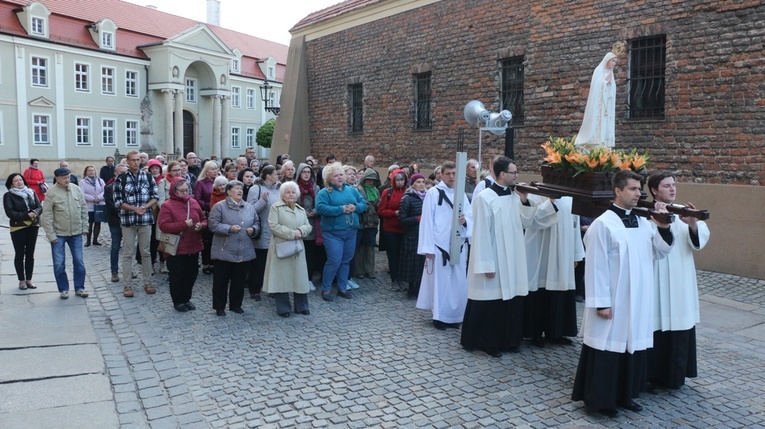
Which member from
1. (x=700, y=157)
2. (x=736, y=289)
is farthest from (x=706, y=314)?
(x=700, y=157)

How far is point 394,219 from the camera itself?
31.0 ft

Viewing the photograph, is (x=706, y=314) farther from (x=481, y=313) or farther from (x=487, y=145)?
(x=487, y=145)

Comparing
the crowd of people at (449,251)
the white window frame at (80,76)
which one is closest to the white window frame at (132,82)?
the white window frame at (80,76)

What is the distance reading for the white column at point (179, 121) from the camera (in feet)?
142

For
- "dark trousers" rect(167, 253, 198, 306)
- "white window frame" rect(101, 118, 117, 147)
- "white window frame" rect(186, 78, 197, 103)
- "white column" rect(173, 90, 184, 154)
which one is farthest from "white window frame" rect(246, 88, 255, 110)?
"dark trousers" rect(167, 253, 198, 306)

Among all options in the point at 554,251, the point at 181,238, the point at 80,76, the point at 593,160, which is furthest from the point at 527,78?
the point at 80,76

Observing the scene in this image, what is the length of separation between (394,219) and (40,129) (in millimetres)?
34755

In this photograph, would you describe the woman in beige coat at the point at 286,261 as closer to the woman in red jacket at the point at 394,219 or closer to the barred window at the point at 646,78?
the woman in red jacket at the point at 394,219

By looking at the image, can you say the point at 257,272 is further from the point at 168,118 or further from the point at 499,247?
the point at 168,118

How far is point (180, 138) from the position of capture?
45.0m

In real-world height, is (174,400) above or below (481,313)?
below

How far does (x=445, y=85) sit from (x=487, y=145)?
6.56 ft

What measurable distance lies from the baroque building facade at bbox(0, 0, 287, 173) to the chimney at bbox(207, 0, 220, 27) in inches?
127

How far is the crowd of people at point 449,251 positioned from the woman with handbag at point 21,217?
20mm
